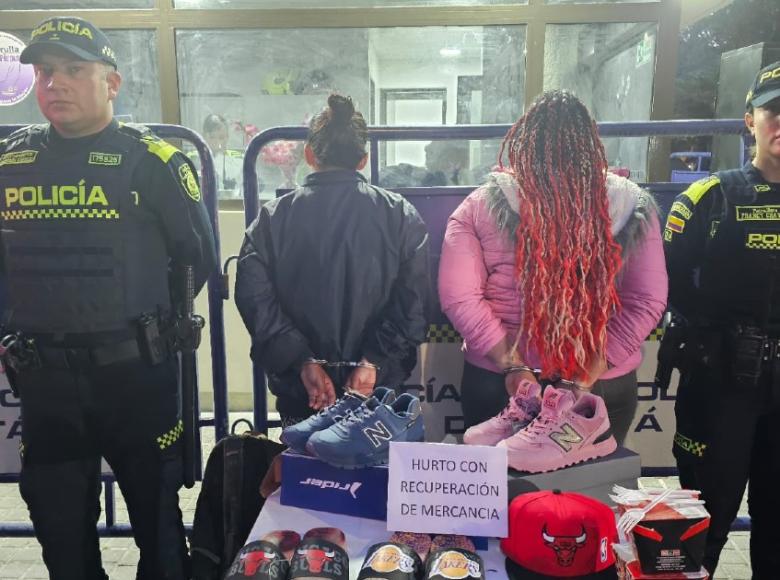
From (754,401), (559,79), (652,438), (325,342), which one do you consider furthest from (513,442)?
(559,79)

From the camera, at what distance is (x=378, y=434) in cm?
127

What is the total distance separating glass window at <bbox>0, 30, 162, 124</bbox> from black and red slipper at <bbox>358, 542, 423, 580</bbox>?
15.1 ft

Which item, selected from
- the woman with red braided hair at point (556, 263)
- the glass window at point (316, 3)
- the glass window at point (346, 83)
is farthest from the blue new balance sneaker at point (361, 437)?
the glass window at point (316, 3)

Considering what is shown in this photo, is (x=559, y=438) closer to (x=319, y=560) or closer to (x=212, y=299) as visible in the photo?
(x=319, y=560)

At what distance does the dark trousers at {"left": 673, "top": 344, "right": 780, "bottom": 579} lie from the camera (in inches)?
71.3

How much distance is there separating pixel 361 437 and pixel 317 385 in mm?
682

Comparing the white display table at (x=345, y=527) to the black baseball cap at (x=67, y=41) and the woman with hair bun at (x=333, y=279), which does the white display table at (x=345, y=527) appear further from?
the black baseball cap at (x=67, y=41)

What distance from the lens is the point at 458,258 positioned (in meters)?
1.81

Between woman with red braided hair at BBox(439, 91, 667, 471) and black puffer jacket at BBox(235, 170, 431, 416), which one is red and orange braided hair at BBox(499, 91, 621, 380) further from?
black puffer jacket at BBox(235, 170, 431, 416)

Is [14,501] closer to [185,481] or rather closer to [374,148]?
[185,481]

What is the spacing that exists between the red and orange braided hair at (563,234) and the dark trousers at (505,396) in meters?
0.17

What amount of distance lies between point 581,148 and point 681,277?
580 mm

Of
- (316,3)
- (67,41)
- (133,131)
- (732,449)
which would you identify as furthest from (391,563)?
(316,3)

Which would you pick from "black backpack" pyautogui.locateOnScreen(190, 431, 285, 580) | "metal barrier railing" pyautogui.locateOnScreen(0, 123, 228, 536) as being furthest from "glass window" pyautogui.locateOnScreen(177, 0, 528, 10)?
"black backpack" pyautogui.locateOnScreen(190, 431, 285, 580)
